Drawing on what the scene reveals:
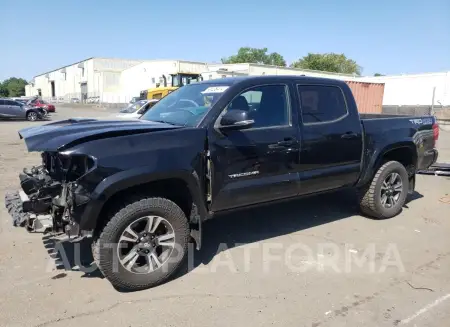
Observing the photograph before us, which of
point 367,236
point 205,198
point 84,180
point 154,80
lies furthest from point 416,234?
point 154,80

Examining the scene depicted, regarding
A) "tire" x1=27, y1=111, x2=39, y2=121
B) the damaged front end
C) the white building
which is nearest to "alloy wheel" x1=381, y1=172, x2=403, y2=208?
the damaged front end

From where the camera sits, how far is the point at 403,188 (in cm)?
584

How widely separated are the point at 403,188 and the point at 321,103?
6.85ft

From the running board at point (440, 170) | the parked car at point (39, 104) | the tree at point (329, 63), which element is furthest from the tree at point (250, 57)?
the running board at point (440, 170)

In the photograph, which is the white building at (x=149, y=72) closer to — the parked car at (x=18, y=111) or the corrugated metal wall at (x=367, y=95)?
the parked car at (x=18, y=111)

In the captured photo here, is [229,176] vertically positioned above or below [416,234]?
above

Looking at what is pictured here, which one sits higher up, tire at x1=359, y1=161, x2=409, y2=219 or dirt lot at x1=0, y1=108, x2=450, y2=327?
tire at x1=359, y1=161, x2=409, y2=219

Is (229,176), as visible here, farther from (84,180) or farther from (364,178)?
(364,178)

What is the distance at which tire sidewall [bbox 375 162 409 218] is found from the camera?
216 inches

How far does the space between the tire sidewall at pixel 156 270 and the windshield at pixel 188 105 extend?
93 centimetres

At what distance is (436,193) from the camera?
24.2ft

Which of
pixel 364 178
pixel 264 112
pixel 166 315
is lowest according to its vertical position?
pixel 166 315

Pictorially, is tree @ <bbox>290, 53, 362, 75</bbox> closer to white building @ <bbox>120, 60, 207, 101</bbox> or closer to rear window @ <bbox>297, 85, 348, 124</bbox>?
white building @ <bbox>120, 60, 207, 101</bbox>

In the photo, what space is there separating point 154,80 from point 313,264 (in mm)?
48123
